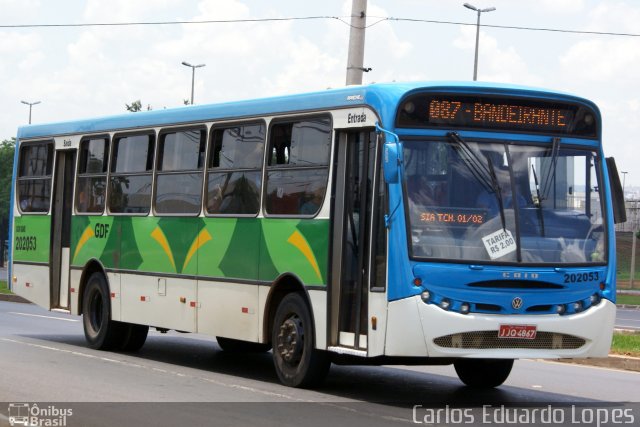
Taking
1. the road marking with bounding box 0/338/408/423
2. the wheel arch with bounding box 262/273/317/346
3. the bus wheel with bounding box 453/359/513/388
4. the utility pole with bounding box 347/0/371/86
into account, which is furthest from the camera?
the utility pole with bounding box 347/0/371/86

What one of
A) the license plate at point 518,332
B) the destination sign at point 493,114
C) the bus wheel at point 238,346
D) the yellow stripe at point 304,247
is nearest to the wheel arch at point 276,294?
the yellow stripe at point 304,247

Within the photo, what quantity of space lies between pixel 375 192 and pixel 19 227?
9878 millimetres

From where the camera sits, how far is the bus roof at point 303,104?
41.4 feet

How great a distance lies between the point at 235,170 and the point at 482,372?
11.8ft

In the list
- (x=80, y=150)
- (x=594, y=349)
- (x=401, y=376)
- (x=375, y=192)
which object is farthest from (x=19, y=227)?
(x=594, y=349)

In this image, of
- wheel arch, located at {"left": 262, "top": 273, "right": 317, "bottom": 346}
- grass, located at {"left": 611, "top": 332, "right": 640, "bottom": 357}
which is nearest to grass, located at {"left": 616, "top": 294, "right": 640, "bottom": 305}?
grass, located at {"left": 611, "top": 332, "right": 640, "bottom": 357}

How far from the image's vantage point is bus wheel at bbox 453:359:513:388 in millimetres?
14367

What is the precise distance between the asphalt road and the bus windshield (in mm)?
1519

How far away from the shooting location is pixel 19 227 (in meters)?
21.0

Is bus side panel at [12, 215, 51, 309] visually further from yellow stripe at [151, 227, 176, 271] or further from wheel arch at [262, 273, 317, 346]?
wheel arch at [262, 273, 317, 346]

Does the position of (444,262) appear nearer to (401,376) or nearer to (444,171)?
(444,171)

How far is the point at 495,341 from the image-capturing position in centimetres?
1215

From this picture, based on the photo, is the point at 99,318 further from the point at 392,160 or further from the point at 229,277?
the point at 392,160

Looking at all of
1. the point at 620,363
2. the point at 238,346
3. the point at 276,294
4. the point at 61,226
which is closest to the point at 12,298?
the point at 61,226
